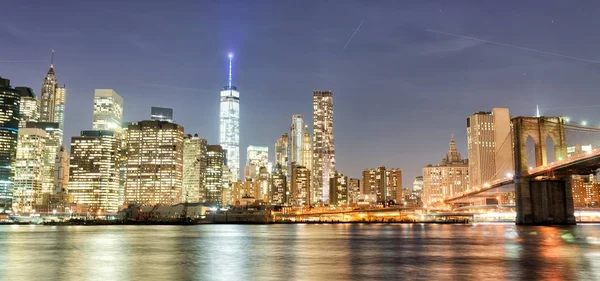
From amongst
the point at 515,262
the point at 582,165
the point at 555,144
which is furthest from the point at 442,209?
the point at 515,262

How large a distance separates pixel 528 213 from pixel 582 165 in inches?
727

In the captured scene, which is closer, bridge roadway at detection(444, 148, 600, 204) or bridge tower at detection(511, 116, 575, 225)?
bridge roadway at detection(444, 148, 600, 204)

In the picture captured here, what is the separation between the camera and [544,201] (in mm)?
100812

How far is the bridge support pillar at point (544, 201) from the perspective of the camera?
100m

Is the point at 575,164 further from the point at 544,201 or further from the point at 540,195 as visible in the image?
the point at 540,195

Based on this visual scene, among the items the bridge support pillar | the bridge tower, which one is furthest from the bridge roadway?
the bridge support pillar

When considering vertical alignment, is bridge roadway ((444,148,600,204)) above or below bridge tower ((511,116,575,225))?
above

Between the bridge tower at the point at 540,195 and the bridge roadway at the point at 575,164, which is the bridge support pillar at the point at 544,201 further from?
the bridge roadway at the point at 575,164

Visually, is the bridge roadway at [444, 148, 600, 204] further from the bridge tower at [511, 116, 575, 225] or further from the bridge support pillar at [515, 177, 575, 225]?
the bridge support pillar at [515, 177, 575, 225]

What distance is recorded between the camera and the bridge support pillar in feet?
329

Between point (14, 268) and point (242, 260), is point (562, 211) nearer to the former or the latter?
point (242, 260)

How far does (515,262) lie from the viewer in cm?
3597

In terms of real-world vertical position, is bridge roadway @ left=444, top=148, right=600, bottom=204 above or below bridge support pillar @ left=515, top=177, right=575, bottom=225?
above

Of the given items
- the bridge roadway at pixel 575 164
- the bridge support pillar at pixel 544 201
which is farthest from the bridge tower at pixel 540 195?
the bridge roadway at pixel 575 164
